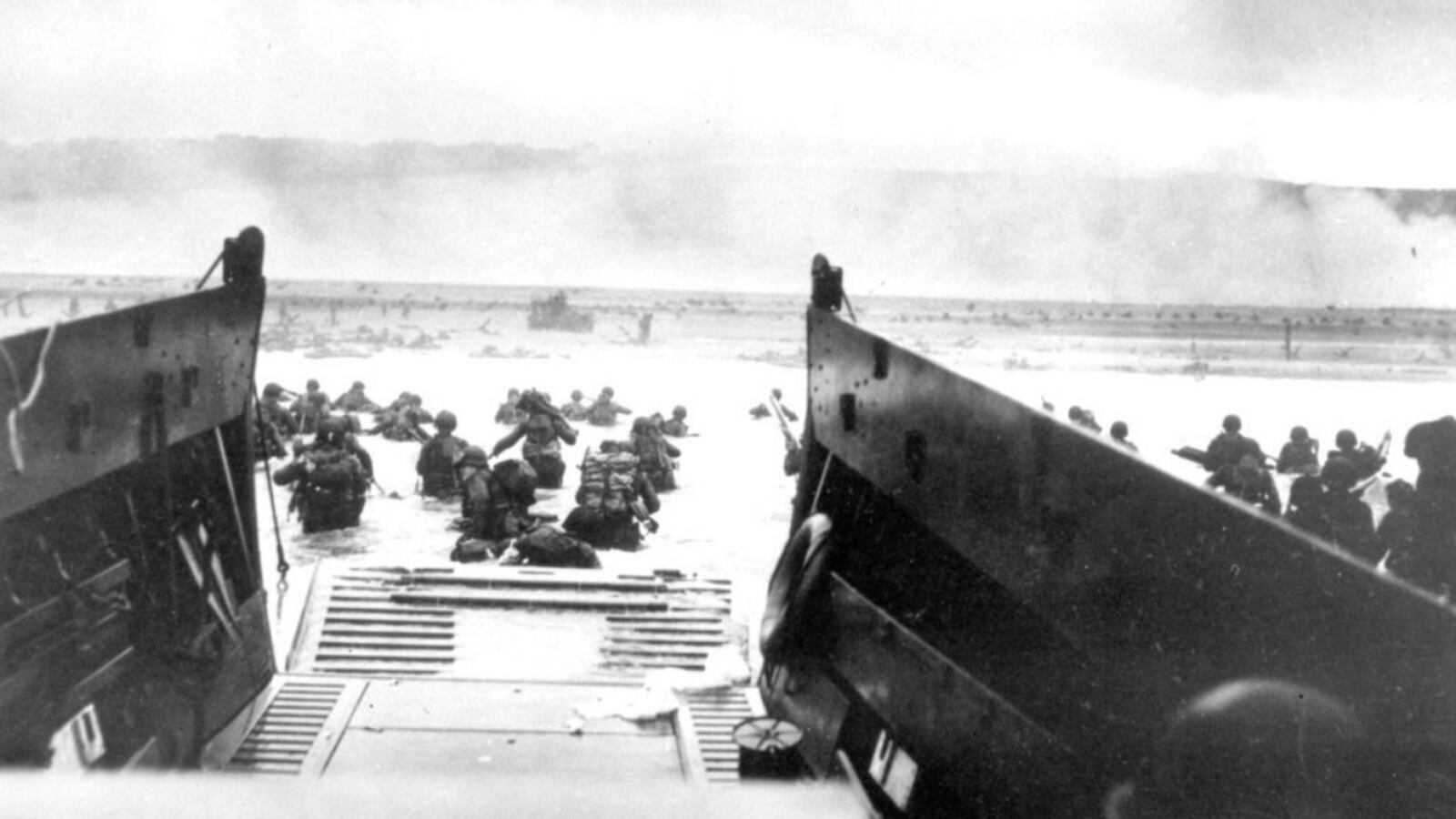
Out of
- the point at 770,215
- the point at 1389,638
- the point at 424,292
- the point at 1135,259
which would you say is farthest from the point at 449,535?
the point at 770,215

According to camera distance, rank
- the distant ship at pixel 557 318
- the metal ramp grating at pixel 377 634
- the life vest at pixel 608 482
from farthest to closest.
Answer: the distant ship at pixel 557 318, the life vest at pixel 608 482, the metal ramp grating at pixel 377 634

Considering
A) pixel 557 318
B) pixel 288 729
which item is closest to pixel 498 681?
pixel 288 729

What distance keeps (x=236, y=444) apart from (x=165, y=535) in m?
0.94

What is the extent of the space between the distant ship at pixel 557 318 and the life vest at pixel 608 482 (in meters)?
38.1

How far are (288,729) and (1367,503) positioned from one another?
24.9ft

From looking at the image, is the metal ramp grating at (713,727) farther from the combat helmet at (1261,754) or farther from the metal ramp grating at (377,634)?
the combat helmet at (1261,754)

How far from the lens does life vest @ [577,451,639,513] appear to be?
10.5 meters

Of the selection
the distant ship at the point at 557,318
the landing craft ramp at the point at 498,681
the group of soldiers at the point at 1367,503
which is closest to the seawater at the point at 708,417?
the landing craft ramp at the point at 498,681

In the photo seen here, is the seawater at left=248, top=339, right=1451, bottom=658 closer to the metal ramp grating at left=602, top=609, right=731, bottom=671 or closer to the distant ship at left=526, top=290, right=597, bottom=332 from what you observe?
the metal ramp grating at left=602, top=609, right=731, bottom=671

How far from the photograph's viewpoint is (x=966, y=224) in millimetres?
132125

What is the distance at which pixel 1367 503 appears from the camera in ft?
30.6

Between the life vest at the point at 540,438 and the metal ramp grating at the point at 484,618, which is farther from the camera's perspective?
the life vest at the point at 540,438

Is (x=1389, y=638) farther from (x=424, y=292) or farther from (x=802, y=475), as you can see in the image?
(x=424, y=292)

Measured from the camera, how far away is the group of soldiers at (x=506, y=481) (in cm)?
934
